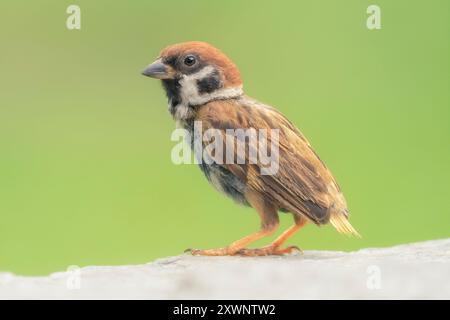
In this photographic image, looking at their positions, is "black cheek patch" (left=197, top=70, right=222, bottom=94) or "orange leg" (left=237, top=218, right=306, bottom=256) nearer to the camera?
"orange leg" (left=237, top=218, right=306, bottom=256)

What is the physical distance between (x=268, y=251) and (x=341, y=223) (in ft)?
1.60

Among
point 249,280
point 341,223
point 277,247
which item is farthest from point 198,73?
point 249,280

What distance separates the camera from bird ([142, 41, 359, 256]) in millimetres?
5855

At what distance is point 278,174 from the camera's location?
5855 millimetres

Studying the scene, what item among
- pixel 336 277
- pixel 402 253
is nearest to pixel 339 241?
pixel 402 253

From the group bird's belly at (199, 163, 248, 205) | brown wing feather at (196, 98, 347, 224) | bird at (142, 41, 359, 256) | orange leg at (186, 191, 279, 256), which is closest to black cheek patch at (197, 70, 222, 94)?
bird at (142, 41, 359, 256)

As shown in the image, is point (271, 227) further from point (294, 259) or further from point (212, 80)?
point (212, 80)

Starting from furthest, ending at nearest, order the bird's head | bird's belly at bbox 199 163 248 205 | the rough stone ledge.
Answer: the bird's head < bird's belly at bbox 199 163 248 205 < the rough stone ledge

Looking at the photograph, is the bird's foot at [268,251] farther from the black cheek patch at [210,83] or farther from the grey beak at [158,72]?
the grey beak at [158,72]

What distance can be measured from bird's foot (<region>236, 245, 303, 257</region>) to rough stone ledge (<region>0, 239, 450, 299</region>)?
0.72ft

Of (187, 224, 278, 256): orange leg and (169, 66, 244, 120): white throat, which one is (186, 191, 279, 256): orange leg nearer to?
(187, 224, 278, 256): orange leg

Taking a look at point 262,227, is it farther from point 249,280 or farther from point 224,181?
point 249,280

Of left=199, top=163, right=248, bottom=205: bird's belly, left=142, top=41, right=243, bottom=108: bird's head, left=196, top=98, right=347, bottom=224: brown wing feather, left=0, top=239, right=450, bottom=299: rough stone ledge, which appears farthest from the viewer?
left=142, top=41, right=243, bottom=108: bird's head

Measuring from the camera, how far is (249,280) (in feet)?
16.1
